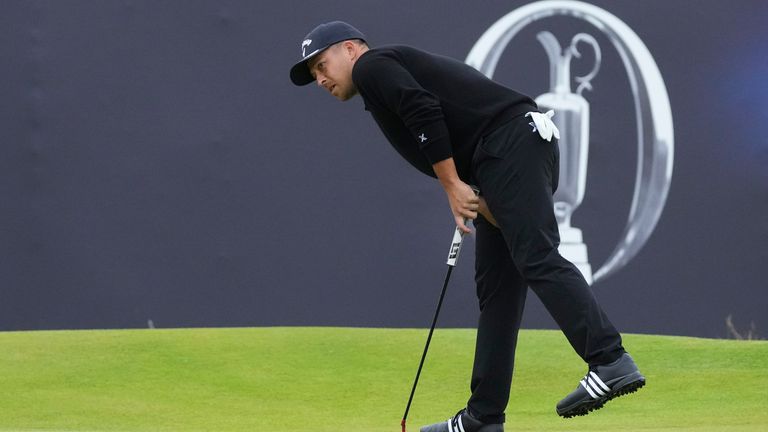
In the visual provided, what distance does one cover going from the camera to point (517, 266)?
3.17 meters

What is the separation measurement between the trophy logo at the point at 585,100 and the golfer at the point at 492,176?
3.74 metres

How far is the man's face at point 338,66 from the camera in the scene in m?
3.31

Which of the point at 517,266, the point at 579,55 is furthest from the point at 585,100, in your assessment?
the point at 517,266

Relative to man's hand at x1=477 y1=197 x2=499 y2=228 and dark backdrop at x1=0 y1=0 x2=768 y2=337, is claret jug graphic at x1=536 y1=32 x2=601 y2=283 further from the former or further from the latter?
man's hand at x1=477 y1=197 x2=499 y2=228

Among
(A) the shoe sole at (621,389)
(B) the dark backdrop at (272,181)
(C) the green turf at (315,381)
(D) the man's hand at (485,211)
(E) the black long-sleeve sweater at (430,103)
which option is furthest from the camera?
(B) the dark backdrop at (272,181)

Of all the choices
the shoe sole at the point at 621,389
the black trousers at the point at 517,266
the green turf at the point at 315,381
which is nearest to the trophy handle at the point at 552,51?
the green turf at the point at 315,381

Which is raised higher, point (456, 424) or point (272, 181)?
point (272, 181)

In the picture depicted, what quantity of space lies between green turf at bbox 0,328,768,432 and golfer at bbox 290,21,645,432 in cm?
105

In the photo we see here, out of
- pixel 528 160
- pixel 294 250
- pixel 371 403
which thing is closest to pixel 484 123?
pixel 528 160

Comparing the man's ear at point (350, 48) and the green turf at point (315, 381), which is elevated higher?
the man's ear at point (350, 48)

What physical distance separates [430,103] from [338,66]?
0.33 m

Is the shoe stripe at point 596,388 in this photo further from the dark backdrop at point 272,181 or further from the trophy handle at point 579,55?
the trophy handle at point 579,55

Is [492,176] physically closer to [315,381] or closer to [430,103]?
[430,103]

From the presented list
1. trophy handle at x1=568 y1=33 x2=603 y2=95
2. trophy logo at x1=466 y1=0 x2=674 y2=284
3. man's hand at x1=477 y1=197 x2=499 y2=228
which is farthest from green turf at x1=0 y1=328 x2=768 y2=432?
trophy handle at x1=568 y1=33 x2=603 y2=95
